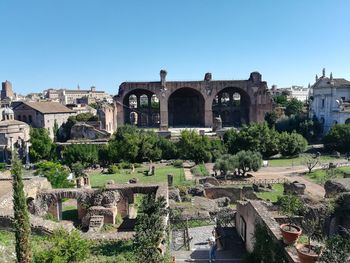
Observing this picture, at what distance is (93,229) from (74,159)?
952 inches

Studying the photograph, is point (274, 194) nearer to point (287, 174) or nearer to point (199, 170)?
point (287, 174)

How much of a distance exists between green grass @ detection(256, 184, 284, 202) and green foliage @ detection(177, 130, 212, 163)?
12.0m

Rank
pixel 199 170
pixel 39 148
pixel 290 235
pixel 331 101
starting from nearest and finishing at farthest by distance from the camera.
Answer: pixel 290 235 < pixel 199 170 < pixel 39 148 < pixel 331 101

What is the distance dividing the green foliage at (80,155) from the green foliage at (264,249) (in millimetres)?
29188

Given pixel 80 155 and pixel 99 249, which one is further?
pixel 80 155

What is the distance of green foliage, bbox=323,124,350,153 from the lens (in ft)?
127

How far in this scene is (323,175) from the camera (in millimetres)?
29188

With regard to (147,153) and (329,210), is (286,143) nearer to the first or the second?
(147,153)

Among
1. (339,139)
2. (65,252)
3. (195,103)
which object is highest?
(195,103)

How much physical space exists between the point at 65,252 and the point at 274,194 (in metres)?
18.5

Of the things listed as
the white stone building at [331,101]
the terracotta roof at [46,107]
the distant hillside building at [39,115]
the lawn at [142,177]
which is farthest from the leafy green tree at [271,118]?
the distant hillside building at [39,115]

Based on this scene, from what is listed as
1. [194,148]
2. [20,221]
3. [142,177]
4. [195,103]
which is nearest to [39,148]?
[142,177]

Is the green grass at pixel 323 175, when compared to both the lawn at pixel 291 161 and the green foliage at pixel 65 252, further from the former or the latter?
the green foliage at pixel 65 252

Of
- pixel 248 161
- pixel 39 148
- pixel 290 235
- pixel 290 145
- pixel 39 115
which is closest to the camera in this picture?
pixel 290 235
